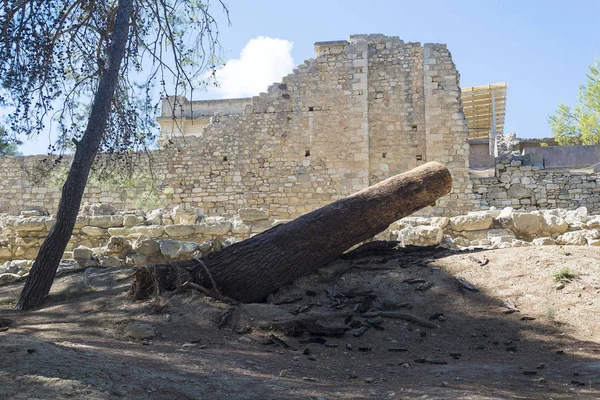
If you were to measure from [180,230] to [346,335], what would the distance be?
5.65m

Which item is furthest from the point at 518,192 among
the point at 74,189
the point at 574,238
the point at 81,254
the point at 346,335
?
the point at 74,189

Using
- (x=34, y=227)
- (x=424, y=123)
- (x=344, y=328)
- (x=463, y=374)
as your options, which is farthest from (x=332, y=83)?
(x=463, y=374)

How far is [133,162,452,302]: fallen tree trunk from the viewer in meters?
6.11

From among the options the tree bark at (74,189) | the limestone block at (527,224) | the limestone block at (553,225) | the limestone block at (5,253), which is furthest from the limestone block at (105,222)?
the limestone block at (553,225)

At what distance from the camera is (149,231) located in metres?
10.6

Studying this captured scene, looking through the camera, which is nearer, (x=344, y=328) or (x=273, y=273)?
(x=344, y=328)

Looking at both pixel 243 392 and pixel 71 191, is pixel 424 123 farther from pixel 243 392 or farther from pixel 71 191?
pixel 243 392

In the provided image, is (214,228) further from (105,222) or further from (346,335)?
(346,335)

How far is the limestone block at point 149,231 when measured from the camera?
1052cm

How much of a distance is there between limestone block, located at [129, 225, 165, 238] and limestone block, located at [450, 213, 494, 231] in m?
5.00

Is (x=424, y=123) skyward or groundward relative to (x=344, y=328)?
skyward

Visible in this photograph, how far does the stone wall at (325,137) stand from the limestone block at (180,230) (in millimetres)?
7256

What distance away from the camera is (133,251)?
8.62 meters

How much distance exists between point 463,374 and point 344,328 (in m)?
1.51
